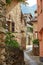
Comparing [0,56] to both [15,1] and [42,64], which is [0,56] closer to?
[15,1]

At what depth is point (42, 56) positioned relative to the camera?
51.5ft

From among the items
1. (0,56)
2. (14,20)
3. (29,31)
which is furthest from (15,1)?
(29,31)

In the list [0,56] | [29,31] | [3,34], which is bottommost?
[29,31]

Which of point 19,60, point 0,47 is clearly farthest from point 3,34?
point 19,60

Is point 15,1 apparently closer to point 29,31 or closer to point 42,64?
point 42,64

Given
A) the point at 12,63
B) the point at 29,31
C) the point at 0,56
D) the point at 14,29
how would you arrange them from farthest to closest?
1. the point at 29,31
2. the point at 14,29
3. the point at 12,63
4. the point at 0,56

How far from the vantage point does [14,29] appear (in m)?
20.9

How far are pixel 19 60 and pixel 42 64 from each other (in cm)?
389

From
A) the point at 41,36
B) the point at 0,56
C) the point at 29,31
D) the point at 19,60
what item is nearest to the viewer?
the point at 0,56

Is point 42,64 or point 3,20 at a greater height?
point 3,20

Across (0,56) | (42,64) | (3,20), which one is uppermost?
(3,20)

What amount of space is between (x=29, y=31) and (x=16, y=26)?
14262 millimetres

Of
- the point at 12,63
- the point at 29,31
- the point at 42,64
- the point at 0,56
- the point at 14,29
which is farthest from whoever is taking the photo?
the point at 29,31

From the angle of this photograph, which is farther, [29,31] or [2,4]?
[29,31]
